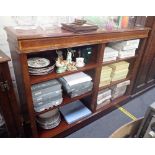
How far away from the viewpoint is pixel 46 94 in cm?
120

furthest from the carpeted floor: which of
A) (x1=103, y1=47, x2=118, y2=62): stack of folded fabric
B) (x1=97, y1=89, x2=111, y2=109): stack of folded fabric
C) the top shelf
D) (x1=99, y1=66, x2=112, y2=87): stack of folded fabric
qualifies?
the top shelf

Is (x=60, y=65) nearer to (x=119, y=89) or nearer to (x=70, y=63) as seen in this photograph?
(x=70, y=63)

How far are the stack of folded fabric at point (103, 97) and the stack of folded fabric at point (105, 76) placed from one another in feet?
0.45

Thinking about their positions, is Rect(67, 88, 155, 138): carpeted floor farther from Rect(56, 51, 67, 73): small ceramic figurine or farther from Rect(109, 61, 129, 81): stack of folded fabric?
Rect(56, 51, 67, 73): small ceramic figurine

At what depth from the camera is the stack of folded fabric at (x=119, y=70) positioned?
5.48ft

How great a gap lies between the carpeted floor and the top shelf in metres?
0.99

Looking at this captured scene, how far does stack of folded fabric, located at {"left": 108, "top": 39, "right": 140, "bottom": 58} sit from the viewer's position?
60.1 inches

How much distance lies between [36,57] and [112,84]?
940 millimetres

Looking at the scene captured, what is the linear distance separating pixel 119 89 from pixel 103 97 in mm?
308

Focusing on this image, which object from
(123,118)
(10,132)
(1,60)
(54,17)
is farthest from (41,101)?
(123,118)

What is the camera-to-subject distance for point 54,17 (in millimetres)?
1380

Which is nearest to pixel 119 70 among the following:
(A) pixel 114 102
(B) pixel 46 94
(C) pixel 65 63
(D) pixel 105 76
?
(D) pixel 105 76

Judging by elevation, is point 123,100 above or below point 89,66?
below
